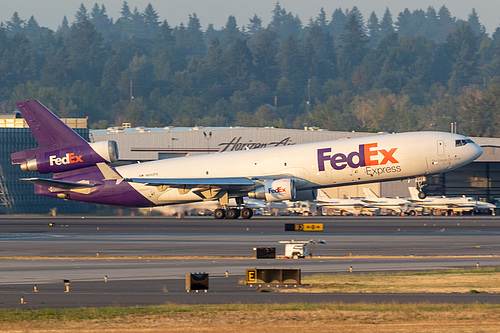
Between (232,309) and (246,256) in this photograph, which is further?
(246,256)

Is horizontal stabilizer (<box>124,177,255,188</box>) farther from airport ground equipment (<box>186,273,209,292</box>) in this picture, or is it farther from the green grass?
the green grass

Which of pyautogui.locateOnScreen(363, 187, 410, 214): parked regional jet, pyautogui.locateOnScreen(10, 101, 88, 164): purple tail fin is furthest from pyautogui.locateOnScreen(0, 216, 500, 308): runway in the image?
pyautogui.locateOnScreen(363, 187, 410, 214): parked regional jet

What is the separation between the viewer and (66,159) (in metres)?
67.1

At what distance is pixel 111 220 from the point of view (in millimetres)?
72062

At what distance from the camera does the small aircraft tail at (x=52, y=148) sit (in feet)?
218

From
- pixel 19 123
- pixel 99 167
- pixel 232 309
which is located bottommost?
pixel 232 309

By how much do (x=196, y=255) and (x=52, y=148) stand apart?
29564 mm

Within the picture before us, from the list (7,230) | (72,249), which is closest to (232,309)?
(72,249)

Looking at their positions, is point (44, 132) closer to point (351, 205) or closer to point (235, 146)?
point (351, 205)

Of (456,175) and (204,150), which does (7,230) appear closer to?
(204,150)

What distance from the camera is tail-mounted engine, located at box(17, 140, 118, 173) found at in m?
66.6

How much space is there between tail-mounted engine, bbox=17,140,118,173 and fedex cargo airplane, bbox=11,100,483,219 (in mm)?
76

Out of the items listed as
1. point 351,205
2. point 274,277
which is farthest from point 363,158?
point 274,277

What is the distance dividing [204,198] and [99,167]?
344 inches
